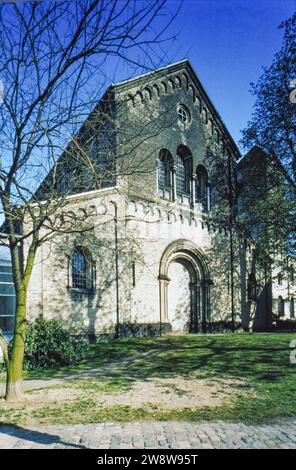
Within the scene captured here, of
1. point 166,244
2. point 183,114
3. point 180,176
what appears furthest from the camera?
point 183,114

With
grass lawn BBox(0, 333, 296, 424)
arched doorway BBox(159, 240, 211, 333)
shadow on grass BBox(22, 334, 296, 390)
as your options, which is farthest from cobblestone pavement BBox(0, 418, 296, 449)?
arched doorway BBox(159, 240, 211, 333)

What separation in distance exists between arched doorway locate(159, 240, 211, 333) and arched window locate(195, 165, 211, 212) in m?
3.19

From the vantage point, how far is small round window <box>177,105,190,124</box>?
→ 22.1 meters

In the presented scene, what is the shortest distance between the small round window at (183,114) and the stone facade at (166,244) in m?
0.06

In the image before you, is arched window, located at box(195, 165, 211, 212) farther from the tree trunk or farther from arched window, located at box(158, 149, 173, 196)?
the tree trunk

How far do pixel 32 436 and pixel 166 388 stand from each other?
3562 millimetres

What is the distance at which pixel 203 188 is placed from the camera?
23438 mm

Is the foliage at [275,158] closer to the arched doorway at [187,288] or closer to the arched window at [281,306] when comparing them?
the arched doorway at [187,288]

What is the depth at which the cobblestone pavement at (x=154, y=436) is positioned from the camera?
17.2 ft

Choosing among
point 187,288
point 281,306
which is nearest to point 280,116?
point 187,288

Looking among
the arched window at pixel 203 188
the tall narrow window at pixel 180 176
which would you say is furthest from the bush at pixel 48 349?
the arched window at pixel 203 188

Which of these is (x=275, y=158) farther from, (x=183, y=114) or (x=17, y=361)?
(x=17, y=361)

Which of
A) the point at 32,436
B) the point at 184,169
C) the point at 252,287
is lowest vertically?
the point at 32,436
